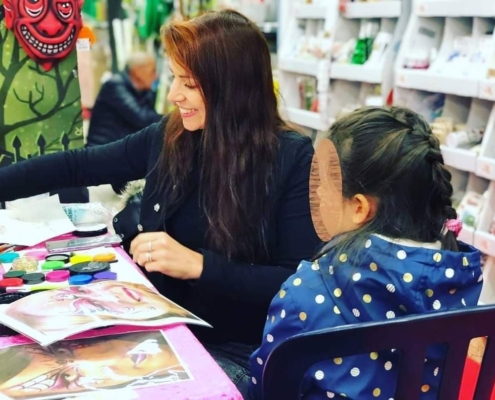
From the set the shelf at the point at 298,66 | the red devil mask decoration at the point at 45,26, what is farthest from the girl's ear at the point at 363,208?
the shelf at the point at 298,66

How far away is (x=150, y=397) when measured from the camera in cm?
89

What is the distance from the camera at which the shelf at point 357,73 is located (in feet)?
10.2

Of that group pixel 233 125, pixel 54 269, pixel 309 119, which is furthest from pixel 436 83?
pixel 54 269

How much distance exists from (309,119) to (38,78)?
6.03 feet

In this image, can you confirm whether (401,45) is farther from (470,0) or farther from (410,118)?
(410,118)

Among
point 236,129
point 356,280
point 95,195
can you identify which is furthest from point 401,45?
point 356,280

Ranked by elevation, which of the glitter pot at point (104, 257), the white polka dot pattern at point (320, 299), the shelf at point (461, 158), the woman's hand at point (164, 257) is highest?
the white polka dot pattern at point (320, 299)

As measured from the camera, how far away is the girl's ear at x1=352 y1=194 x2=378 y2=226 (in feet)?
3.49

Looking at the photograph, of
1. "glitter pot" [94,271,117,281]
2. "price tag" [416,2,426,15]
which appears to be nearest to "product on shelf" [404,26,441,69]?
"price tag" [416,2,426,15]

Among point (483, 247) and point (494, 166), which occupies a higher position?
point (494, 166)

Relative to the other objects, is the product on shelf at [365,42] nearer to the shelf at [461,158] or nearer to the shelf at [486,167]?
the shelf at [461,158]

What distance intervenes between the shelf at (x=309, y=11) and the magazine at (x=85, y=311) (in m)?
2.67

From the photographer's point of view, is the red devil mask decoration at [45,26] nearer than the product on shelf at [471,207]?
Yes

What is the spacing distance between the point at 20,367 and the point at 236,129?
28.8 inches
